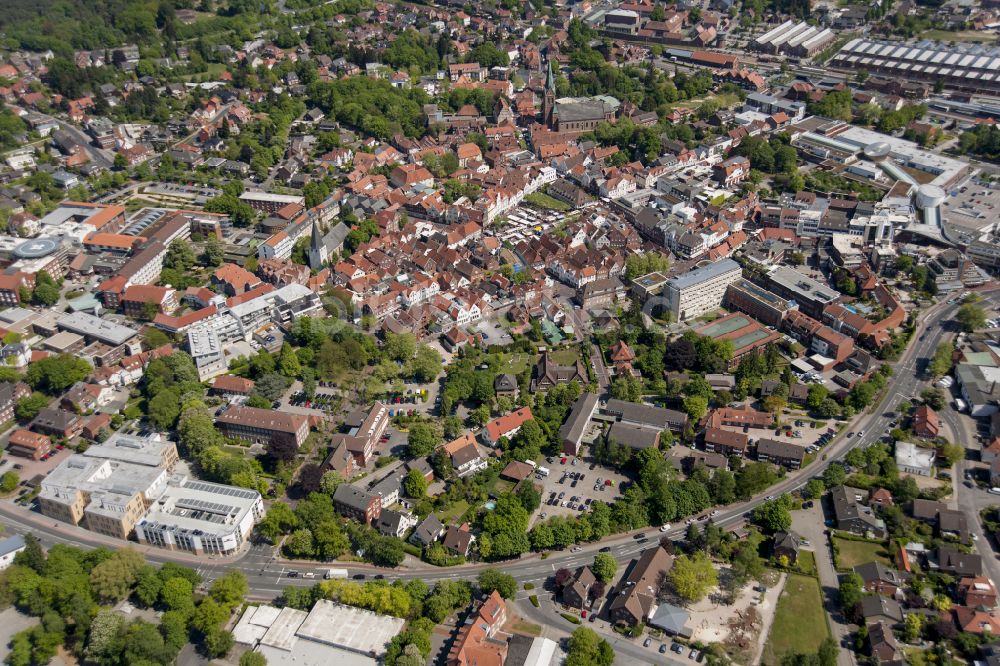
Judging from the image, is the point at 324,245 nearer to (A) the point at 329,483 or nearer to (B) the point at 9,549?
(A) the point at 329,483

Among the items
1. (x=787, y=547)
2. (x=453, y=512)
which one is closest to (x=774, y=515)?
(x=787, y=547)

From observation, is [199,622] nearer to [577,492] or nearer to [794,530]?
[577,492]

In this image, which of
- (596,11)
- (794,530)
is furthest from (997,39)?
(794,530)

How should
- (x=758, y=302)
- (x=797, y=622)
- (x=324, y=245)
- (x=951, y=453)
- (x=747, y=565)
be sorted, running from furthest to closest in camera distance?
(x=324, y=245)
(x=758, y=302)
(x=951, y=453)
(x=747, y=565)
(x=797, y=622)

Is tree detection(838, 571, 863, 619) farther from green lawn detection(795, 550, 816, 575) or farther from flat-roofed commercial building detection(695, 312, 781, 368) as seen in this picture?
flat-roofed commercial building detection(695, 312, 781, 368)

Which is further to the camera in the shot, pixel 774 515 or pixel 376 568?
pixel 774 515

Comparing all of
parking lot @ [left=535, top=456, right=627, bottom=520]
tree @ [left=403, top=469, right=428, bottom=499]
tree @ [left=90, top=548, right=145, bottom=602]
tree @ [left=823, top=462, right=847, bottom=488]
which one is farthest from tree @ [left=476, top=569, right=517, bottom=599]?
tree @ [left=823, top=462, right=847, bottom=488]
